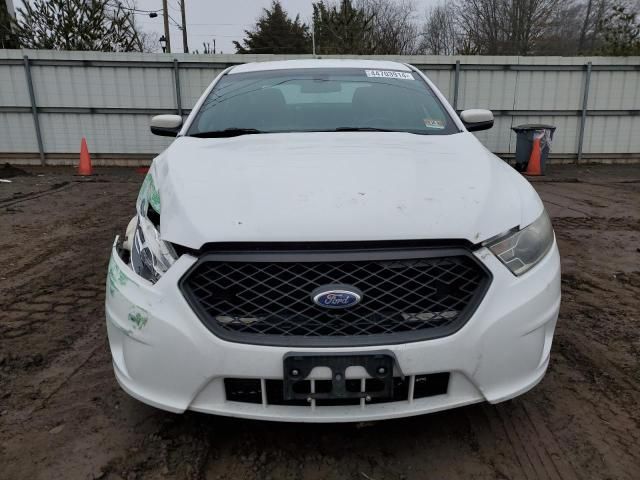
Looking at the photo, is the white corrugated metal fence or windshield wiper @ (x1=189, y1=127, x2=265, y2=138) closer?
windshield wiper @ (x1=189, y1=127, x2=265, y2=138)

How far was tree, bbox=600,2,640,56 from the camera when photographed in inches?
467

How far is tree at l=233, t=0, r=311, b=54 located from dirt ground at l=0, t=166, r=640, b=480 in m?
35.7

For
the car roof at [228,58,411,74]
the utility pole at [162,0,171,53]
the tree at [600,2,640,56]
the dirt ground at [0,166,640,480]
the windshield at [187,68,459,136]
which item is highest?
the utility pole at [162,0,171,53]

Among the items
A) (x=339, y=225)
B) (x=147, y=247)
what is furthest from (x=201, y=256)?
(x=339, y=225)

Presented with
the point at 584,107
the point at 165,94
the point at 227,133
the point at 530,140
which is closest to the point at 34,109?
the point at 165,94

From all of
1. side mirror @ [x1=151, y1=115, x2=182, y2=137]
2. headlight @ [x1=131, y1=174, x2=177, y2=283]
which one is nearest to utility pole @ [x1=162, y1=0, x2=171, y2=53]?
side mirror @ [x1=151, y1=115, x2=182, y2=137]

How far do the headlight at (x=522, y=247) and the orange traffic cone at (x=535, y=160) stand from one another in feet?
→ 28.5

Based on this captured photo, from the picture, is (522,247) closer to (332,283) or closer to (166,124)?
(332,283)

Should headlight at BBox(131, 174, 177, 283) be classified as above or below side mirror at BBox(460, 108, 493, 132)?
below

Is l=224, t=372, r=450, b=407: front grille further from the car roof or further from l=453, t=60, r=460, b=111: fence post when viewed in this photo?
l=453, t=60, r=460, b=111: fence post

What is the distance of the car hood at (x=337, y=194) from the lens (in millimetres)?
1638

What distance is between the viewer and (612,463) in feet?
6.01

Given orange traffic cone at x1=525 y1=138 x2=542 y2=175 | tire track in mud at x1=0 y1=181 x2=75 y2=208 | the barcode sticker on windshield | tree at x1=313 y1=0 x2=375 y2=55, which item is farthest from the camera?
tree at x1=313 y1=0 x2=375 y2=55

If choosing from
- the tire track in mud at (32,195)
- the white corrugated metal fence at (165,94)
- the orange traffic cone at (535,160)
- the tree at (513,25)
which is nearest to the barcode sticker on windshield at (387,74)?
the tire track in mud at (32,195)
